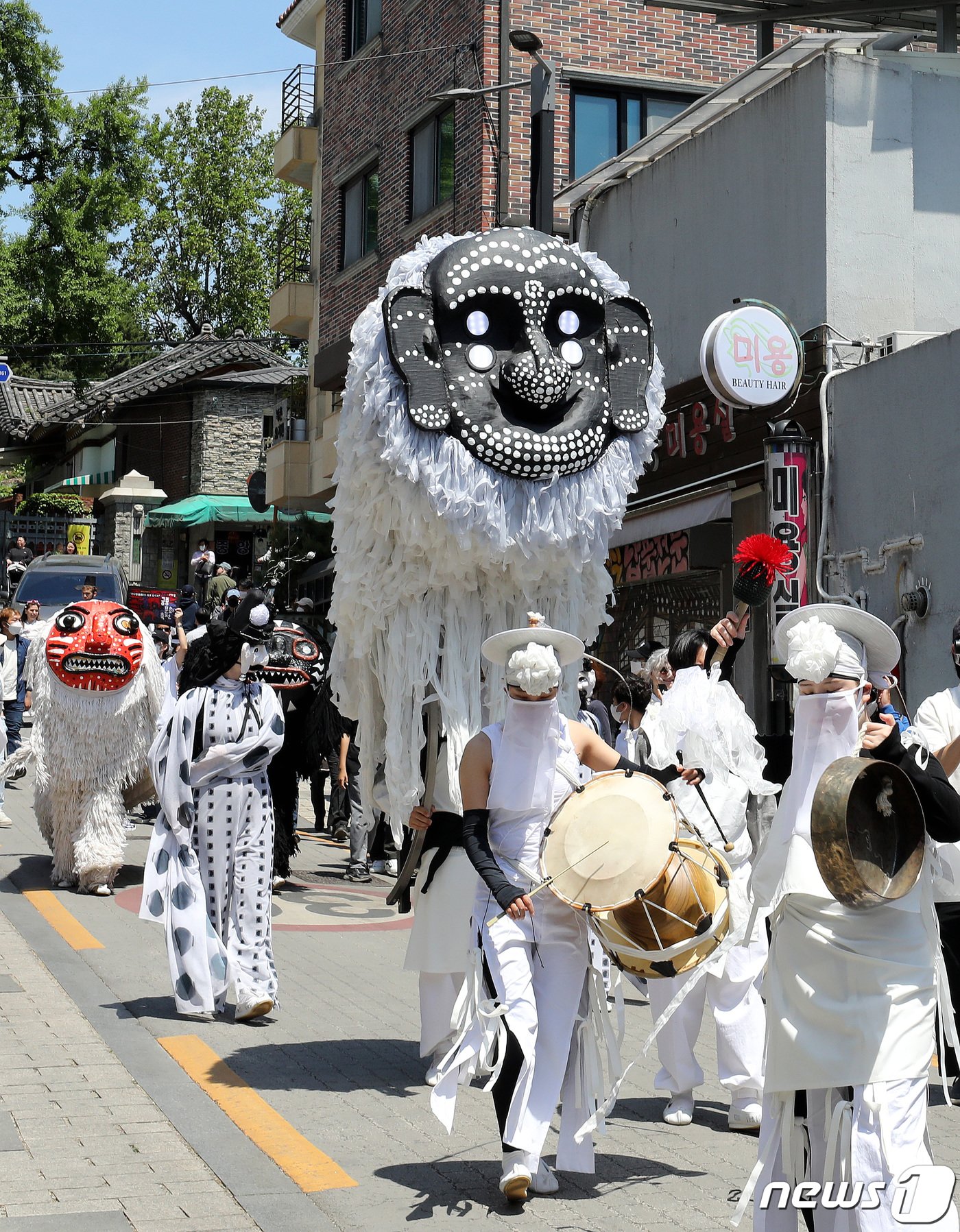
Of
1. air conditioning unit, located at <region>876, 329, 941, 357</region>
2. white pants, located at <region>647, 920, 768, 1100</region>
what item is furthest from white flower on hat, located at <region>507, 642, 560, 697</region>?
air conditioning unit, located at <region>876, 329, 941, 357</region>

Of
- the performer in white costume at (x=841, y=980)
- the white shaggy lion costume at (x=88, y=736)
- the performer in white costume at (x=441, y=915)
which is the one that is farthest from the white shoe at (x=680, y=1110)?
the white shaggy lion costume at (x=88, y=736)

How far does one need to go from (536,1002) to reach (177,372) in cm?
3493

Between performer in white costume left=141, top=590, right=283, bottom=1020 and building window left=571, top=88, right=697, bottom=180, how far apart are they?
576 inches

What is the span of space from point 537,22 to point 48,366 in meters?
21.2

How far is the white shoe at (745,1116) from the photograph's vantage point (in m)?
5.83

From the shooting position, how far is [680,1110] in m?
5.96

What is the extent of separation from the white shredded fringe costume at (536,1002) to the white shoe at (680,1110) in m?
0.78

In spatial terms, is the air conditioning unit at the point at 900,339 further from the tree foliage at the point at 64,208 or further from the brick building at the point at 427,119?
the tree foliage at the point at 64,208

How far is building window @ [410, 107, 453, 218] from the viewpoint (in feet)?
73.7

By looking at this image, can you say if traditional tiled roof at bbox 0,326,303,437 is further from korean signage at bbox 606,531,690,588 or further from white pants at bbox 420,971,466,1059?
white pants at bbox 420,971,466,1059

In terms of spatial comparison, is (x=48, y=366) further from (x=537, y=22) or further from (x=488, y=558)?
(x=488, y=558)

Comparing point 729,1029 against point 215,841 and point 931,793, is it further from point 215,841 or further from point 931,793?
point 215,841

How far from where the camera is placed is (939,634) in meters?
12.4

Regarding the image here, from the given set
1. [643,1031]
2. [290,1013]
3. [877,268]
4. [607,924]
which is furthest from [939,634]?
[607,924]
